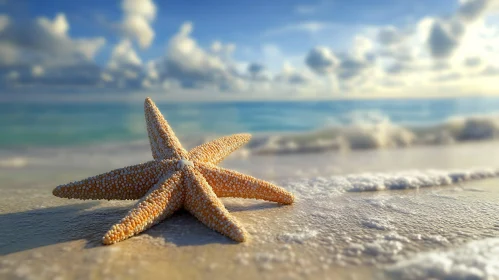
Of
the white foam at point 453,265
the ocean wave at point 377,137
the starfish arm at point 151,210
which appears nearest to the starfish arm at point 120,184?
the starfish arm at point 151,210

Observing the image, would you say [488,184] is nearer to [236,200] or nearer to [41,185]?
[236,200]

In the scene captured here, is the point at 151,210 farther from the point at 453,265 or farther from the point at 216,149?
the point at 453,265

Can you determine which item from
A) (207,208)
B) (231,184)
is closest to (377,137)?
(231,184)

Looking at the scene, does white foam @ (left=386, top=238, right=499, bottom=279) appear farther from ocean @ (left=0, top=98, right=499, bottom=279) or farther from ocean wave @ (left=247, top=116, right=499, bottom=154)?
ocean wave @ (left=247, top=116, right=499, bottom=154)

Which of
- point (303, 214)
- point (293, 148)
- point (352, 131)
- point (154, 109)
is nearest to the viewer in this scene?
point (303, 214)

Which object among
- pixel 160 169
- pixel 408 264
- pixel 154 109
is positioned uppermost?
pixel 154 109

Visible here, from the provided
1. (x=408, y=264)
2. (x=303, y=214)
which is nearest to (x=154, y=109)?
(x=303, y=214)

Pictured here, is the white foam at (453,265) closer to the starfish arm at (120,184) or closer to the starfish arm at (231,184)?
the starfish arm at (231,184)

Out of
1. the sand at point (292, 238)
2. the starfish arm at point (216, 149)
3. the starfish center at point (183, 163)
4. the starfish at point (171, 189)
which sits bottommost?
the sand at point (292, 238)
